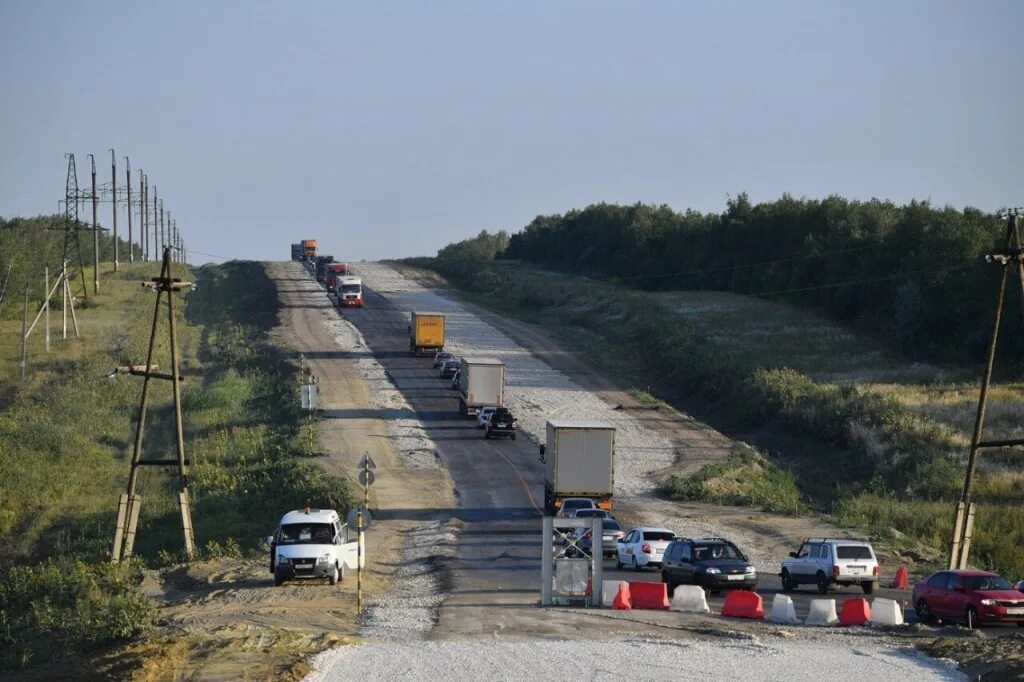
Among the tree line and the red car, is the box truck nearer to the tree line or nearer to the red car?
the tree line

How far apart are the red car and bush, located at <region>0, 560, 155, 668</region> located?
1743 cm

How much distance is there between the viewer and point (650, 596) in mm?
33281

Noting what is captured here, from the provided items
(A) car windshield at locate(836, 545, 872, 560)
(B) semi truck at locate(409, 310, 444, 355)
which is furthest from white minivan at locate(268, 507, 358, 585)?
(B) semi truck at locate(409, 310, 444, 355)

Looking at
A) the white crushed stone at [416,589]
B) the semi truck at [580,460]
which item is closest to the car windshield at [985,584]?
the white crushed stone at [416,589]

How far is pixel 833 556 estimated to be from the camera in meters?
35.7

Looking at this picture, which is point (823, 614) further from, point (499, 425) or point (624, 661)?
point (499, 425)

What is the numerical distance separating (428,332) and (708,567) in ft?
194

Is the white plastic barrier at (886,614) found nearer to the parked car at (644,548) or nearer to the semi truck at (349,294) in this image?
the parked car at (644,548)

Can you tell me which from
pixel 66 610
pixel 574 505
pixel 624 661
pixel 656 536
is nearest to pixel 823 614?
pixel 624 661

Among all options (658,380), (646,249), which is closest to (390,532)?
(658,380)

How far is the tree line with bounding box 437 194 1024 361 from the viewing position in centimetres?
9550

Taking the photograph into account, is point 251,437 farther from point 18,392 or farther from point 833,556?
point 833,556

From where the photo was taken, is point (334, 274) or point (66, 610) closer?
point (66, 610)

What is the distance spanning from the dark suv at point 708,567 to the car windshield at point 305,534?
30.1 ft
